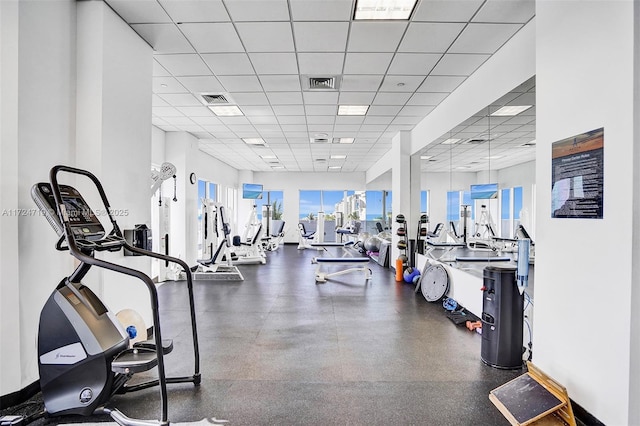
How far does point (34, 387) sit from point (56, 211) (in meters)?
1.46

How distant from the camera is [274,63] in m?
4.12

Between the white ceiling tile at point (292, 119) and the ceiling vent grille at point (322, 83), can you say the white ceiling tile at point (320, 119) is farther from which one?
the ceiling vent grille at point (322, 83)

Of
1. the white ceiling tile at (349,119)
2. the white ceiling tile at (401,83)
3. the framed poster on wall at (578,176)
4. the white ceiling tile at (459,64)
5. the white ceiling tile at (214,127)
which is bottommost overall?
the framed poster on wall at (578,176)

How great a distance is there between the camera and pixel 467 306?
15.0ft

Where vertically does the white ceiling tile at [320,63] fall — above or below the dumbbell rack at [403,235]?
above

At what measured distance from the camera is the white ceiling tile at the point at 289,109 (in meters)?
5.74

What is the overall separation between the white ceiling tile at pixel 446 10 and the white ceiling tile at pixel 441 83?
1.35m

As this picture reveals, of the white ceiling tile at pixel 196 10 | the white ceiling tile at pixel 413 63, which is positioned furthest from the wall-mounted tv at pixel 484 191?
the white ceiling tile at pixel 196 10

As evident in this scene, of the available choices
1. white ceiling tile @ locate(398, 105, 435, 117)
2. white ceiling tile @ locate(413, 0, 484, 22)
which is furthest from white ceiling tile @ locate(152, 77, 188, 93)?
white ceiling tile @ locate(398, 105, 435, 117)

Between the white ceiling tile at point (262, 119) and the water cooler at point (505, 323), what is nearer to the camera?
the water cooler at point (505, 323)

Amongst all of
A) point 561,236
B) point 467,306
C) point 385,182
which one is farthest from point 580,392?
point 385,182

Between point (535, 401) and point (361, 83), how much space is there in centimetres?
403

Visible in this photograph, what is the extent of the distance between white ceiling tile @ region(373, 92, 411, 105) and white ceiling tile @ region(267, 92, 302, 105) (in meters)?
1.23

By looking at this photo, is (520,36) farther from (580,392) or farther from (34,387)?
(34,387)
